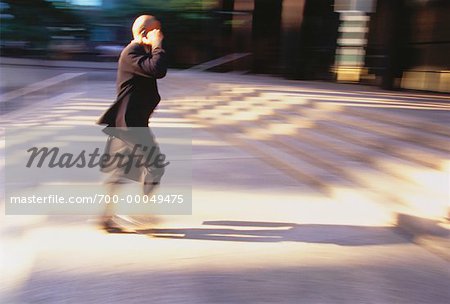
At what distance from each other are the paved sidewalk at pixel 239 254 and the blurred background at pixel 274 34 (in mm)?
7956

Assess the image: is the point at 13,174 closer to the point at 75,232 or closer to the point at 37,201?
the point at 37,201

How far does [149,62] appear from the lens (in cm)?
344

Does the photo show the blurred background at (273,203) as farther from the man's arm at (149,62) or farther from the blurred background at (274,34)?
the man's arm at (149,62)

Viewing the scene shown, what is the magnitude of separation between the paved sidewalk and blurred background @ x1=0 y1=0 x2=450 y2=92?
7956 millimetres

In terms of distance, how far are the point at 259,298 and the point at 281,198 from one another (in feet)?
6.59

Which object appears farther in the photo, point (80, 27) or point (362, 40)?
point (80, 27)

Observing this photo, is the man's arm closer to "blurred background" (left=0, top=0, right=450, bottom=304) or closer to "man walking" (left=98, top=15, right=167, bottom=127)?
"man walking" (left=98, top=15, right=167, bottom=127)

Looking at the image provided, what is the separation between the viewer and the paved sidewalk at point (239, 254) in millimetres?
2854

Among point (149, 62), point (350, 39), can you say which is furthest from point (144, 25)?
point (350, 39)

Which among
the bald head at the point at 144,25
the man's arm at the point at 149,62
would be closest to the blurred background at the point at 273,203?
the man's arm at the point at 149,62

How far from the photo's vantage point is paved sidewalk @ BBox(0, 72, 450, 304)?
2.85m

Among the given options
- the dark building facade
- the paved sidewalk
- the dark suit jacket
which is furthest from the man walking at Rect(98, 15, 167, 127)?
the dark building facade

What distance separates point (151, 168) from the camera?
3.62 m

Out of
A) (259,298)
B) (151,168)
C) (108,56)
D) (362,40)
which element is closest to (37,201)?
(151,168)
